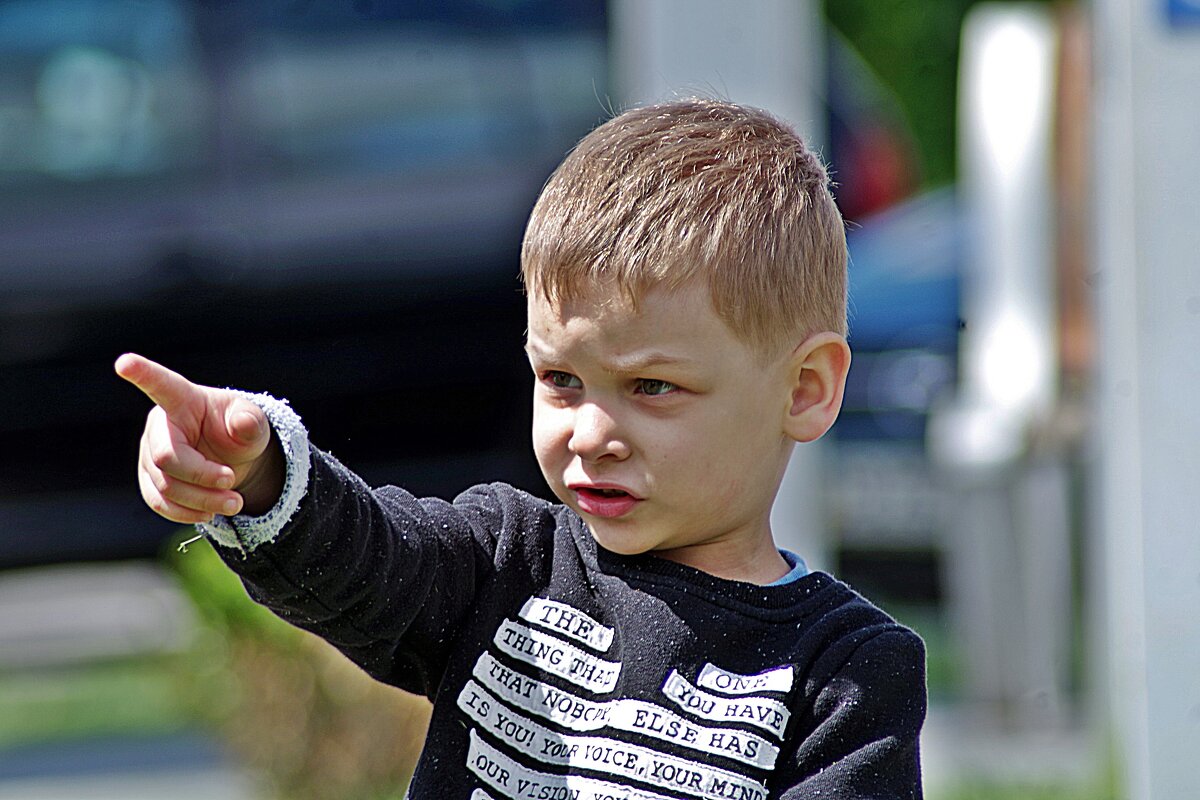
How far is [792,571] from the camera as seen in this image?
1.70 m

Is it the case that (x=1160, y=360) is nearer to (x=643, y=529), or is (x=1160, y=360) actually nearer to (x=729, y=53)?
(x=729, y=53)

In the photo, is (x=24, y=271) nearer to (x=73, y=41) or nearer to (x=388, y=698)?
(x=73, y=41)

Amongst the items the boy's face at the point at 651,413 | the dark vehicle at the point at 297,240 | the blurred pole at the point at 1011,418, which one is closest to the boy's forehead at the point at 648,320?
the boy's face at the point at 651,413

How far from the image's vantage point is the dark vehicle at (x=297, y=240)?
501cm

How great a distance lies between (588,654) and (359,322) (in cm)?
349

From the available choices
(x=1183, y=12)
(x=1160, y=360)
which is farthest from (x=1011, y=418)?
(x=1183, y=12)

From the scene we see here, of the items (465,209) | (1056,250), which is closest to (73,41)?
(465,209)

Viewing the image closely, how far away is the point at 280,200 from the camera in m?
5.09

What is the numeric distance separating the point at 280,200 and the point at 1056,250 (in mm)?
2405

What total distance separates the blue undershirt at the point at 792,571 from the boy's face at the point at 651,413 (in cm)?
8

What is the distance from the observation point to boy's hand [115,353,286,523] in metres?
1.44

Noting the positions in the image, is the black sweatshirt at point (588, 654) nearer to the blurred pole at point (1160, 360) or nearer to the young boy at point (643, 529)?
the young boy at point (643, 529)

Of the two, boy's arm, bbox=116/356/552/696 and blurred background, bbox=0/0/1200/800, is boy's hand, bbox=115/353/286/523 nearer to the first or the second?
boy's arm, bbox=116/356/552/696

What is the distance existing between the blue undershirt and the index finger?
0.56 metres
